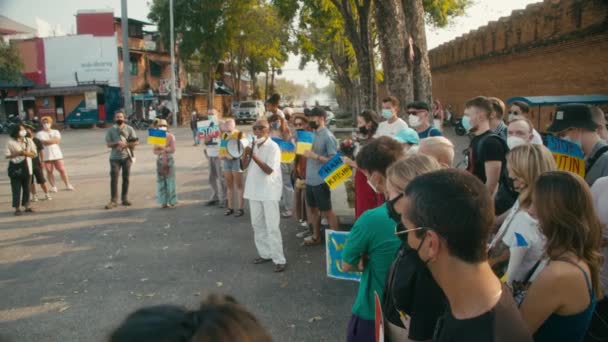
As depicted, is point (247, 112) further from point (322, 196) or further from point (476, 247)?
point (476, 247)

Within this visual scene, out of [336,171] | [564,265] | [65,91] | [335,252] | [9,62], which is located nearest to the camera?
[564,265]

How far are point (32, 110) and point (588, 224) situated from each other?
42108mm

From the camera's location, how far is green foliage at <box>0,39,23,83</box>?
31.8 meters

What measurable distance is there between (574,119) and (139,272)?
5.13m

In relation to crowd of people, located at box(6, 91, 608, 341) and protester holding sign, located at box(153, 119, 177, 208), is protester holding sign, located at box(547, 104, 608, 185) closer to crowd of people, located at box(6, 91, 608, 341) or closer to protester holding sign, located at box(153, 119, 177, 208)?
crowd of people, located at box(6, 91, 608, 341)

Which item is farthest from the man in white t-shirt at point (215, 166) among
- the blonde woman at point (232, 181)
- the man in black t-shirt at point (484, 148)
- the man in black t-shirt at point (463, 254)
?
the man in black t-shirt at point (463, 254)

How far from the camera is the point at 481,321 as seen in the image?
157 centimetres

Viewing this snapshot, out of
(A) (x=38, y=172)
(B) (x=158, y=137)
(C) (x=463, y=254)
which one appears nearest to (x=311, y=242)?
(B) (x=158, y=137)

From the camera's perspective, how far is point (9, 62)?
32312 millimetres

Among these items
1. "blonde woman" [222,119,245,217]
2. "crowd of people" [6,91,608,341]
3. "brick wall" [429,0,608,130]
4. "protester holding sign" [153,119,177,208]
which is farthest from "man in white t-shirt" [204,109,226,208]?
"brick wall" [429,0,608,130]

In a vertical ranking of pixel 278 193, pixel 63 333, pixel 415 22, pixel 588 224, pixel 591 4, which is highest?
pixel 591 4

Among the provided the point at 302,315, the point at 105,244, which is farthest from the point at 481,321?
the point at 105,244

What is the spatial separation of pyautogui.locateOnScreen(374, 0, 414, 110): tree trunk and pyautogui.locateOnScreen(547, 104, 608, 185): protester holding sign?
198 inches

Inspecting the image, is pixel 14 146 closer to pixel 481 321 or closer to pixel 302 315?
pixel 302 315
